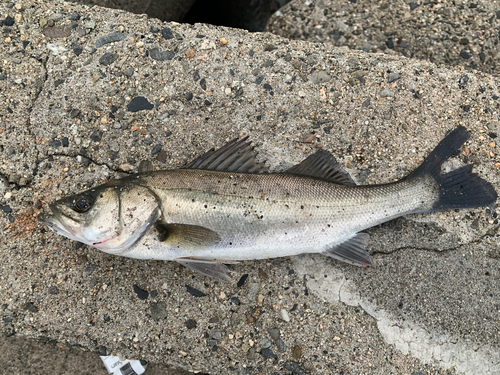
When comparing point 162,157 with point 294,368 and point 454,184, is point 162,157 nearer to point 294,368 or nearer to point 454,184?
point 294,368

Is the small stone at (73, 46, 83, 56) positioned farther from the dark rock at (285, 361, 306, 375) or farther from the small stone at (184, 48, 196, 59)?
the dark rock at (285, 361, 306, 375)

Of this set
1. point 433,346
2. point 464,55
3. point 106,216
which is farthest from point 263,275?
point 464,55

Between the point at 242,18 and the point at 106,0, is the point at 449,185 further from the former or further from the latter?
the point at 106,0

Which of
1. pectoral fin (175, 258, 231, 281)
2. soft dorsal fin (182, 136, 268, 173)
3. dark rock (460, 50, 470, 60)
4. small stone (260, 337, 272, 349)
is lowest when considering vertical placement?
small stone (260, 337, 272, 349)

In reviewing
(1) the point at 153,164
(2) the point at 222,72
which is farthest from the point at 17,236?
(2) the point at 222,72

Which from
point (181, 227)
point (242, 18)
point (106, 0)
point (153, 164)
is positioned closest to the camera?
point (181, 227)

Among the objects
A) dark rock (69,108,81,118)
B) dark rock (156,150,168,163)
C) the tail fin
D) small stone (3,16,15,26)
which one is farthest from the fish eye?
the tail fin

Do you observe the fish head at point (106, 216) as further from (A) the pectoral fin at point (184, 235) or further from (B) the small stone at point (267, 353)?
(B) the small stone at point (267, 353)
